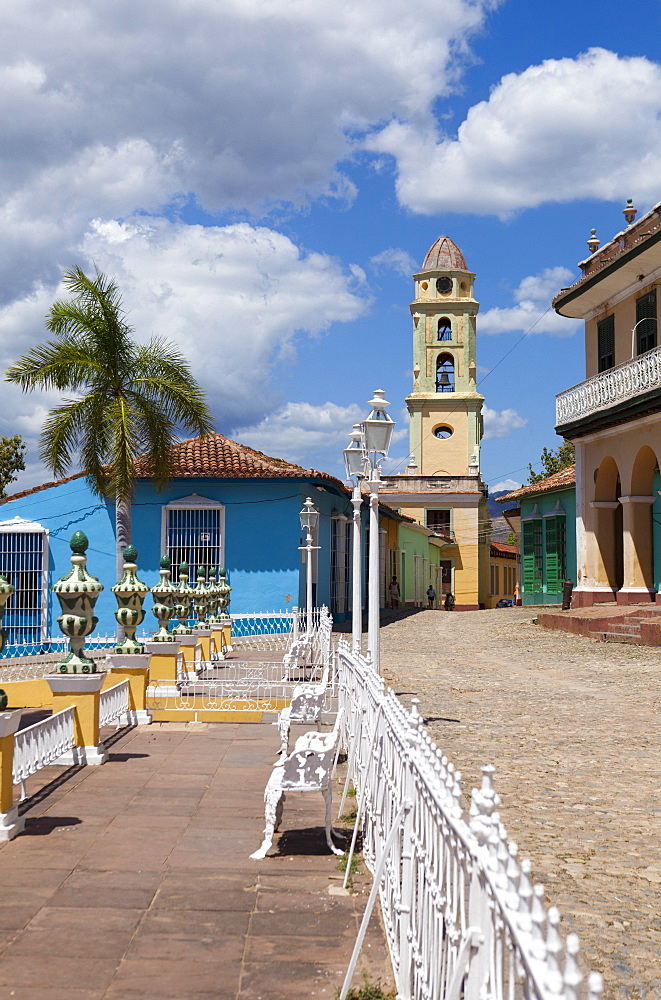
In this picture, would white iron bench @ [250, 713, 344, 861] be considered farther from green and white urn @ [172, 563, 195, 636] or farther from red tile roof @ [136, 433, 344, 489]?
red tile roof @ [136, 433, 344, 489]

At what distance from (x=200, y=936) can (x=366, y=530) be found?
26.4 metres

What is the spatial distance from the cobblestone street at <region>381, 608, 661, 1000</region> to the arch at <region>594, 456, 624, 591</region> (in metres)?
5.23

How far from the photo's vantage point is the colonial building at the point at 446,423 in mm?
44062

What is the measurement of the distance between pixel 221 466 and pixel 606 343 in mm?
9486

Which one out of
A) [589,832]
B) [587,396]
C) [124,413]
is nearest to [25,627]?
[124,413]

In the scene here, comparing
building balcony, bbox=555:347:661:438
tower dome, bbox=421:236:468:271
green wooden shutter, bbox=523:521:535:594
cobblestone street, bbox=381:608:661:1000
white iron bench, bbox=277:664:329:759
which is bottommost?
cobblestone street, bbox=381:608:661:1000

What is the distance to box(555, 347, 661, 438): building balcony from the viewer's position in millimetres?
19172

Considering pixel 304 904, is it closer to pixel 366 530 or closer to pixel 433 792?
pixel 433 792

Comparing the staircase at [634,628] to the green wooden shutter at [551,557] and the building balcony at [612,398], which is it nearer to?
the building balcony at [612,398]

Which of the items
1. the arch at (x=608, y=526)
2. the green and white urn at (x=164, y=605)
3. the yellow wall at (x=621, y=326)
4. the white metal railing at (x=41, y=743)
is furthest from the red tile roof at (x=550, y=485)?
the white metal railing at (x=41, y=743)

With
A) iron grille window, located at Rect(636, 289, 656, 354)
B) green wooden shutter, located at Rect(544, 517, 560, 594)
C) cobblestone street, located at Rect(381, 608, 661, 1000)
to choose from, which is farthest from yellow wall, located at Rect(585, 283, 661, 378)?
cobblestone street, located at Rect(381, 608, 661, 1000)

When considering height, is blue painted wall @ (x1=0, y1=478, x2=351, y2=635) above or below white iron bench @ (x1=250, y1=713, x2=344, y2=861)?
above

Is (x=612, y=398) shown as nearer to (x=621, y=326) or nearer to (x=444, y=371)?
(x=621, y=326)

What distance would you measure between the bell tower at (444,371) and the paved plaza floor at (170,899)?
125 feet
